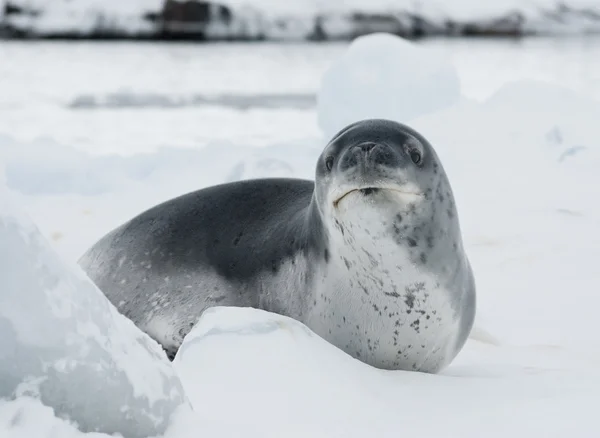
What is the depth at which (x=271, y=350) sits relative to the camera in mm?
2246

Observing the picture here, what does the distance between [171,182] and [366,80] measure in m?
2.26

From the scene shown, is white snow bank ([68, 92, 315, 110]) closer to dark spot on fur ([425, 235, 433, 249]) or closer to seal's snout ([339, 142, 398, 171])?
dark spot on fur ([425, 235, 433, 249])

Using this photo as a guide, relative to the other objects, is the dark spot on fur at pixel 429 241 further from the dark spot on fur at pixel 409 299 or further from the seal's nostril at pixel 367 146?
the seal's nostril at pixel 367 146

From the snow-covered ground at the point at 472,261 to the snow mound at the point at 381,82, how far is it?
0.02 m

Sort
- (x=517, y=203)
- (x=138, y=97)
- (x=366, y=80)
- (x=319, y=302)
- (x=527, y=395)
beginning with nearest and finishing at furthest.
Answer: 1. (x=527, y=395)
2. (x=319, y=302)
3. (x=517, y=203)
4. (x=366, y=80)
5. (x=138, y=97)

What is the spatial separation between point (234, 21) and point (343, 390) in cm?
3900

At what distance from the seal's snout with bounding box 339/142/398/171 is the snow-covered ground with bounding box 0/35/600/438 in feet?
1.49

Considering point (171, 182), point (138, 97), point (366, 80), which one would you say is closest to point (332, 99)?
point (366, 80)

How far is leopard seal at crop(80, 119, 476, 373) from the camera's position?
240 centimetres

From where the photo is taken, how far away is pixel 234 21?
1575 inches

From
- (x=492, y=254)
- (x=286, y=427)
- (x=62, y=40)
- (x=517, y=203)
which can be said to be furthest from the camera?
(x=62, y=40)

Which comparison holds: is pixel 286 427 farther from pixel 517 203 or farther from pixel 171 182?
pixel 171 182

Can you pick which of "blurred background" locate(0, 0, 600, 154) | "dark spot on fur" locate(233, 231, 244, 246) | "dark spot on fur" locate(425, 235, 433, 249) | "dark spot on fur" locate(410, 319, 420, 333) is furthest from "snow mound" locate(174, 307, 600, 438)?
"blurred background" locate(0, 0, 600, 154)

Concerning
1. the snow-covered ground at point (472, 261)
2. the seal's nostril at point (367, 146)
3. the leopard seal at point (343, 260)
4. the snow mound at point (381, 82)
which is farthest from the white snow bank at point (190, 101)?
the seal's nostril at point (367, 146)
